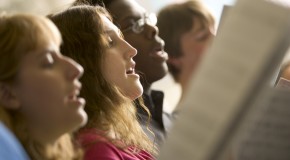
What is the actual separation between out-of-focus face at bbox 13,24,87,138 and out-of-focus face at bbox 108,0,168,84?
0.80m

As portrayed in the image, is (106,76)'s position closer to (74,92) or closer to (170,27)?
(74,92)

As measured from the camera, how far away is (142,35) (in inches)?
68.8

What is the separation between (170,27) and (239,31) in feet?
5.73

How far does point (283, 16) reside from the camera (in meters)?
0.53

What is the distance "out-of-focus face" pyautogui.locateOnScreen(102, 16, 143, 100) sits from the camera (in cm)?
A: 128

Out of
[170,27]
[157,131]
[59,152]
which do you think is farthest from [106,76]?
[170,27]

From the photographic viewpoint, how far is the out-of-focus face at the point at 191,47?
235cm

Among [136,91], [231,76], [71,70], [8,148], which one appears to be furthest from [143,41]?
[231,76]

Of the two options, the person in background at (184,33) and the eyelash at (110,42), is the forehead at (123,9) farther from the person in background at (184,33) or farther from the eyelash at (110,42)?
the person in background at (184,33)

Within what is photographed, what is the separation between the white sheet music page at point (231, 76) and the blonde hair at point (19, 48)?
1.29 ft

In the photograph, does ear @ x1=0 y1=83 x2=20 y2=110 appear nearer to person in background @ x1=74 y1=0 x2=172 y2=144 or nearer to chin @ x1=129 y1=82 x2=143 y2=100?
chin @ x1=129 y1=82 x2=143 y2=100

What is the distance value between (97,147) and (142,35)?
0.68 meters

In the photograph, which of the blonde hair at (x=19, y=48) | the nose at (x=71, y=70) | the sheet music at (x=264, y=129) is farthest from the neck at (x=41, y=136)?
the sheet music at (x=264, y=129)

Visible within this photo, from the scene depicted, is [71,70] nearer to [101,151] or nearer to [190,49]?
[101,151]
